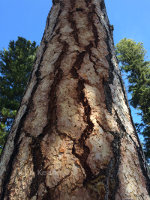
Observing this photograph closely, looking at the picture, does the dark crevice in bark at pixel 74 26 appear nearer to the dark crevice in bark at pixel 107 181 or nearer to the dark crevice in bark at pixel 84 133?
the dark crevice in bark at pixel 84 133

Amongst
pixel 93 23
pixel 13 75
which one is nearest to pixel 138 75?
pixel 13 75

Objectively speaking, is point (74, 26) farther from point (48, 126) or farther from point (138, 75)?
point (138, 75)

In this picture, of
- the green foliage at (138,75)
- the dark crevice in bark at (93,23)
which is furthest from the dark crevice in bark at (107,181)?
the green foliage at (138,75)

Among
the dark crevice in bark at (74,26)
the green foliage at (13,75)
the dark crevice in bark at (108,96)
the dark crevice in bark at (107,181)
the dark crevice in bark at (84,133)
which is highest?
the green foliage at (13,75)

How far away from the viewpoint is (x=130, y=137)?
0.72 meters

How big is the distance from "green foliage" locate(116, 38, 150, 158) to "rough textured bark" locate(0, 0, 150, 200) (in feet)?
33.1

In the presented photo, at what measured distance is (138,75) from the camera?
13.8 meters

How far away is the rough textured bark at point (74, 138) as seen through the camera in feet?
1.70

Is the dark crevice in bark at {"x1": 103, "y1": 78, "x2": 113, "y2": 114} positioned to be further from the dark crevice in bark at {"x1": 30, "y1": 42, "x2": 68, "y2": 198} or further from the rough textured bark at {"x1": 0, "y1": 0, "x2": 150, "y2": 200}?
the dark crevice in bark at {"x1": 30, "y1": 42, "x2": 68, "y2": 198}

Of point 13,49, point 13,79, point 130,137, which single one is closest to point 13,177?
point 130,137

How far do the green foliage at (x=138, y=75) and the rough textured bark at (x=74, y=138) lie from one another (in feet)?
33.1

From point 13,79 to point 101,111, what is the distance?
31.8 ft

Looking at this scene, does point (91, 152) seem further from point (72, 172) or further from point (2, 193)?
point (2, 193)

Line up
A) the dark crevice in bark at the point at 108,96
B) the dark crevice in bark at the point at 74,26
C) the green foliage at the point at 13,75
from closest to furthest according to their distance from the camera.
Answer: the dark crevice in bark at the point at 108,96 < the dark crevice in bark at the point at 74,26 < the green foliage at the point at 13,75
